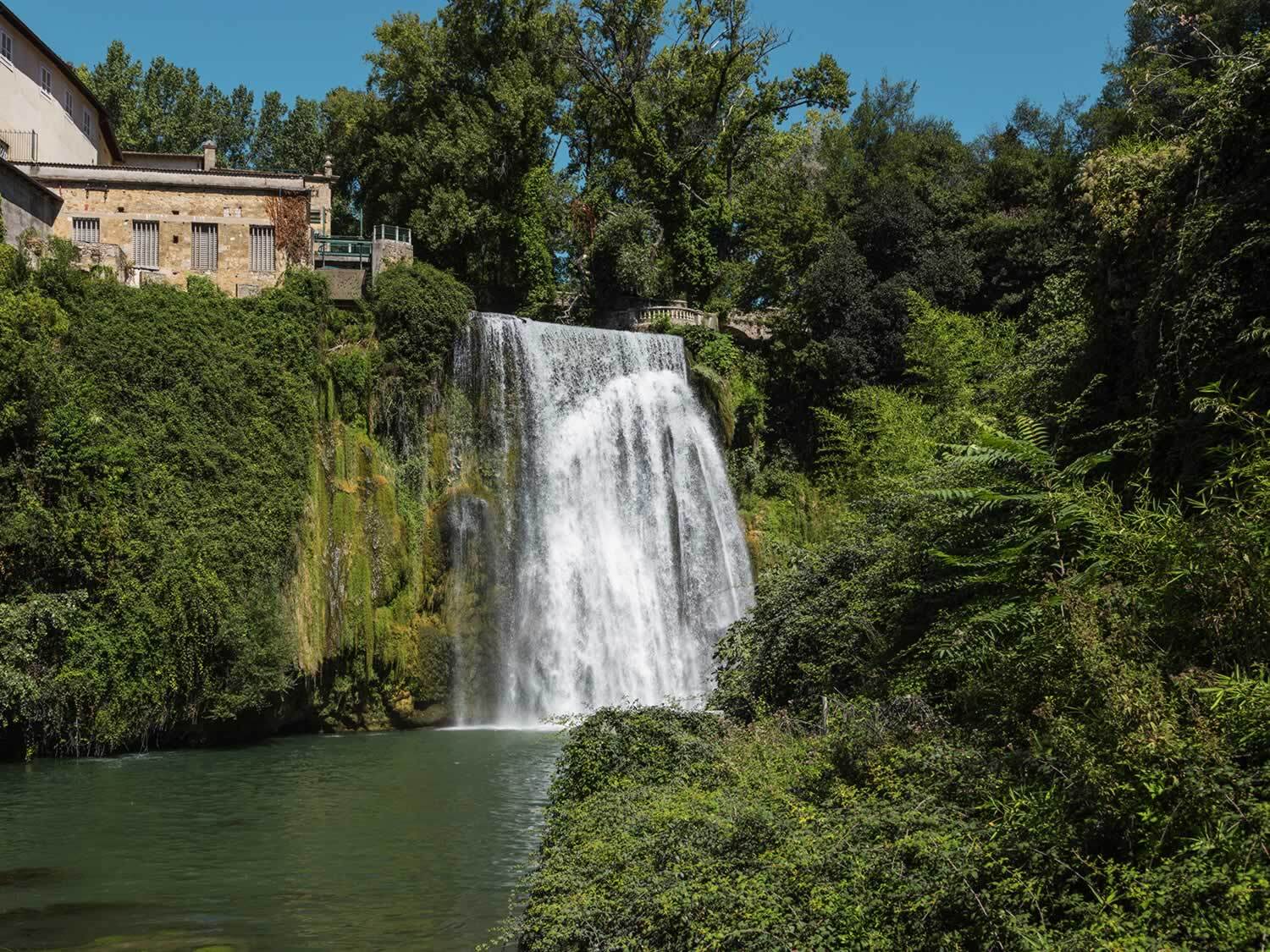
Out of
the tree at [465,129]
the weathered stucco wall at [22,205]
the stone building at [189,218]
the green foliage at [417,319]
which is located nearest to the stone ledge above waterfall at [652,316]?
the tree at [465,129]

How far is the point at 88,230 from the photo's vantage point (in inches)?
1273

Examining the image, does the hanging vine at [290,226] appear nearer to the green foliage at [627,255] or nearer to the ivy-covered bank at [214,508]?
the ivy-covered bank at [214,508]

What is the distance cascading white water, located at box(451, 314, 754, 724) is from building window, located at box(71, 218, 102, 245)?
1003 cm

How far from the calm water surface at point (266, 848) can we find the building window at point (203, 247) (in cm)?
1493

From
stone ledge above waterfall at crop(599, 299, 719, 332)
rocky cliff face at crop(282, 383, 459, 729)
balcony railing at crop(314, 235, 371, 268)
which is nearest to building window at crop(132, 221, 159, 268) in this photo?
balcony railing at crop(314, 235, 371, 268)

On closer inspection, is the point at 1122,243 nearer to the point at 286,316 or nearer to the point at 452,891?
the point at 452,891

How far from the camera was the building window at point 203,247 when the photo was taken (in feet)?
107

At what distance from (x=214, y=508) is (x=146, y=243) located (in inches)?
433

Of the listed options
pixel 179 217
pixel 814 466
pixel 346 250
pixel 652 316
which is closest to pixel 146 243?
pixel 179 217

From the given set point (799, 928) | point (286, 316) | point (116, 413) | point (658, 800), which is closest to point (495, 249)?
point (286, 316)

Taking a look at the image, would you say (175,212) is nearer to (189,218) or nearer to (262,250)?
(189,218)

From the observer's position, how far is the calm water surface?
11125 millimetres

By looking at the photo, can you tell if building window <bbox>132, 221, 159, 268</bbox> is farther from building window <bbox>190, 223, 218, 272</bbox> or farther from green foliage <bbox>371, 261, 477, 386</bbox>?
green foliage <bbox>371, 261, 477, 386</bbox>

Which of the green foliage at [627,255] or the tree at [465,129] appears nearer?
the tree at [465,129]
